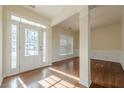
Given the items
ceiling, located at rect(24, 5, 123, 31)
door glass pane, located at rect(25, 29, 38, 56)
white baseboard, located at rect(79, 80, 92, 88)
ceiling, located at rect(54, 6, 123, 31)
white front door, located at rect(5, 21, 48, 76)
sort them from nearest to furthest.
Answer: white baseboard, located at rect(79, 80, 92, 88)
white front door, located at rect(5, 21, 48, 76)
ceiling, located at rect(24, 5, 123, 31)
ceiling, located at rect(54, 6, 123, 31)
door glass pane, located at rect(25, 29, 38, 56)

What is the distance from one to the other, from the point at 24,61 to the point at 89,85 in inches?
106

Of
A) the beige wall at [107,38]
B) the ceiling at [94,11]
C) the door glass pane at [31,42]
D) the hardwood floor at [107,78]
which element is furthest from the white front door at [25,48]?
the beige wall at [107,38]

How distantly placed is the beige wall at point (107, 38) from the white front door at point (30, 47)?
4368mm

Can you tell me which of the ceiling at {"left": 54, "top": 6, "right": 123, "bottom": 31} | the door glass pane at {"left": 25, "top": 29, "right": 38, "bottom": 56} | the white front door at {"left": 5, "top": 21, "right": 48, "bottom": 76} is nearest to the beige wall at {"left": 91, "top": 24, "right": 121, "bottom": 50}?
the ceiling at {"left": 54, "top": 6, "right": 123, "bottom": 31}

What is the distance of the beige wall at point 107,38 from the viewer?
6199 mm

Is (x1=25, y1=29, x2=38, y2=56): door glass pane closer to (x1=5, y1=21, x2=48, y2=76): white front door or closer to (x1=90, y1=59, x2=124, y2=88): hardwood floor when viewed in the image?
(x1=5, y1=21, x2=48, y2=76): white front door

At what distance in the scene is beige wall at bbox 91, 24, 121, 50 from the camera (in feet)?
20.3

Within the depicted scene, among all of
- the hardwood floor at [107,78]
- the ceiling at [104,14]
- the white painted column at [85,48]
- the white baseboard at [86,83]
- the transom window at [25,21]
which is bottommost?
the hardwood floor at [107,78]

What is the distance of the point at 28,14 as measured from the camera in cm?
404

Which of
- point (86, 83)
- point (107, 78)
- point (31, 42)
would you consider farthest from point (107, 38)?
point (31, 42)

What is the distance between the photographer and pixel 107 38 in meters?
6.70

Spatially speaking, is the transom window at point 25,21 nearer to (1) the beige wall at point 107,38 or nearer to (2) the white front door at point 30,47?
(2) the white front door at point 30,47

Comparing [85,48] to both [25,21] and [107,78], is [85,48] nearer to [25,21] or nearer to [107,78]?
[107,78]
